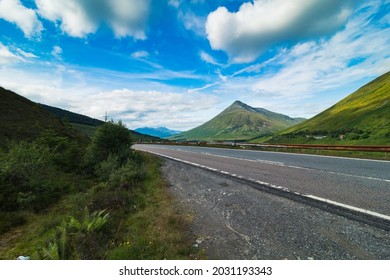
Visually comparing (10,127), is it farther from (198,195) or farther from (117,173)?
(198,195)

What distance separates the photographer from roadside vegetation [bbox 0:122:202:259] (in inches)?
153

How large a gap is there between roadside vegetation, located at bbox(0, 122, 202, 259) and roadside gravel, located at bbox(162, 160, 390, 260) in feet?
1.75

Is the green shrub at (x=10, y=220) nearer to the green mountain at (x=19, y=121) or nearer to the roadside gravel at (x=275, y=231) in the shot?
the roadside gravel at (x=275, y=231)

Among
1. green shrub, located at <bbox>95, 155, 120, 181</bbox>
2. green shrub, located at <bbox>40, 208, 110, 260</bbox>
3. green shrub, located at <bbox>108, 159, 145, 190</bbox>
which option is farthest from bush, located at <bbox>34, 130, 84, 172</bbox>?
green shrub, located at <bbox>40, 208, 110, 260</bbox>

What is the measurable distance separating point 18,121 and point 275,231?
85.4 feet

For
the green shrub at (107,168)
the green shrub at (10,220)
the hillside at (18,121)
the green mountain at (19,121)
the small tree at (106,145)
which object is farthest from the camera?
the hillside at (18,121)

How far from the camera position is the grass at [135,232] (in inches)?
144

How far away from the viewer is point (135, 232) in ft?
15.0

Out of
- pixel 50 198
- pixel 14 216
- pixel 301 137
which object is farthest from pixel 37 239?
pixel 301 137

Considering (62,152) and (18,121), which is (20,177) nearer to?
(62,152)

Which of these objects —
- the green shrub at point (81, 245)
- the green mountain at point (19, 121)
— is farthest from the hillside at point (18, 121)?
the green shrub at point (81, 245)

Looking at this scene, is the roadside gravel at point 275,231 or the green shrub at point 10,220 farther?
the green shrub at point 10,220

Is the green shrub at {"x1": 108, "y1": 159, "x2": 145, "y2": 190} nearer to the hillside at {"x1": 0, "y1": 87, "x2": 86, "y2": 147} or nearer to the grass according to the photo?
the grass
